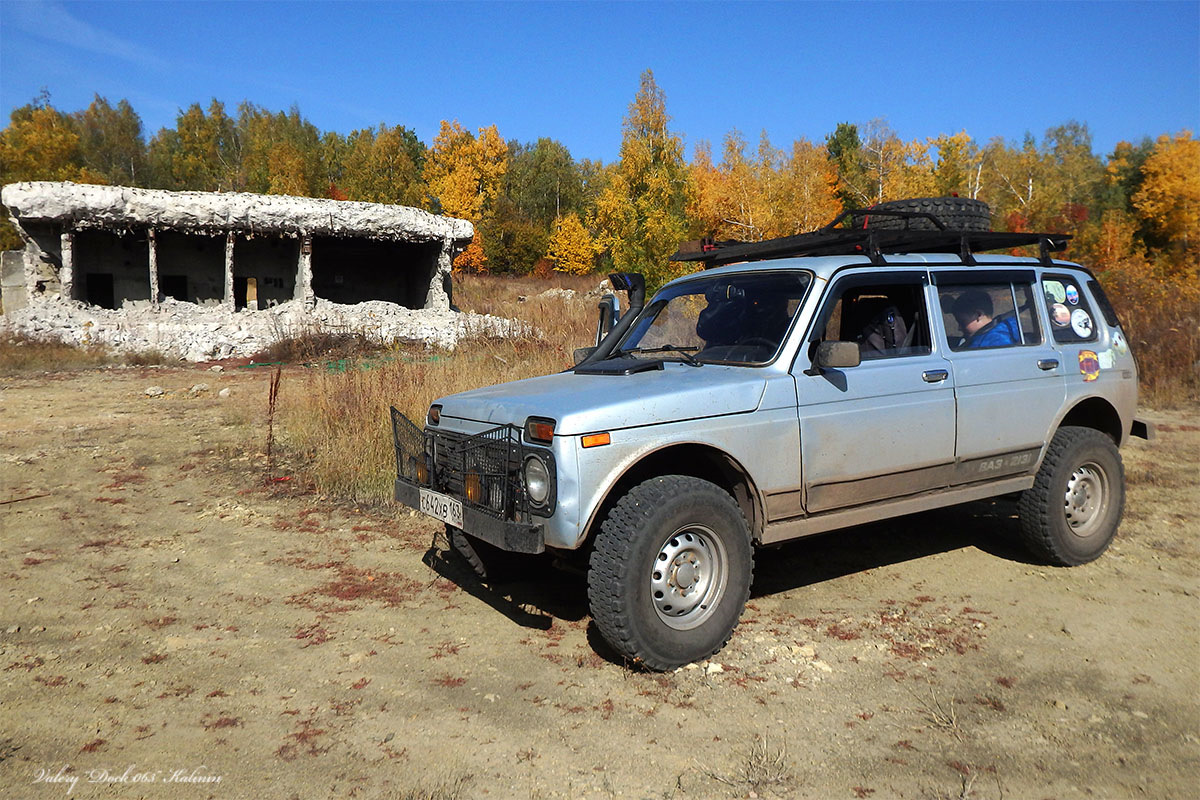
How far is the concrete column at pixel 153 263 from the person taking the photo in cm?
1827

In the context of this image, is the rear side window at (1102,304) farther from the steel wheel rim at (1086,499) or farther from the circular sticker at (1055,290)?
the steel wheel rim at (1086,499)

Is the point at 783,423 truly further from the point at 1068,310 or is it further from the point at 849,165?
the point at 849,165

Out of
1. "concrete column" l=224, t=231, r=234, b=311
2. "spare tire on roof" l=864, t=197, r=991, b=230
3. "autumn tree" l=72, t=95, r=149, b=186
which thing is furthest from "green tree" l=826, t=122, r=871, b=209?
"autumn tree" l=72, t=95, r=149, b=186

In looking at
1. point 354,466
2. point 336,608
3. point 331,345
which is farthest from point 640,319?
point 331,345

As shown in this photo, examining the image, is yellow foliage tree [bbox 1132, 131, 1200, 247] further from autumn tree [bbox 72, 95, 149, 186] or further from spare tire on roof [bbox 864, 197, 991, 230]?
autumn tree [bbox 72, 95, 149, 186]

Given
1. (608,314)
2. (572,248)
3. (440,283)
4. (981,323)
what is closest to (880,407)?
(981,323)

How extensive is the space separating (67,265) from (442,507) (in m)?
18.1

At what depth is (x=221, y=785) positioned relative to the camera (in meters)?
2.85

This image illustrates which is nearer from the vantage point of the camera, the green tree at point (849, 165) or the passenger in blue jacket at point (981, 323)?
the passenger in blue jacket at point (981, 323)

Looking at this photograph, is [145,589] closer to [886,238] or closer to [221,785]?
[221,785]

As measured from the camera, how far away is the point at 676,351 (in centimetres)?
480

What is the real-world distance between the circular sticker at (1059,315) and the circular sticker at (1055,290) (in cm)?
5

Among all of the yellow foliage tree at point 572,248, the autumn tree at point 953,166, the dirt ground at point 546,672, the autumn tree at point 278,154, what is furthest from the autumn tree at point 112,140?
the dirt ground at point 546,672

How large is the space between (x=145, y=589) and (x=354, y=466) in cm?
235
